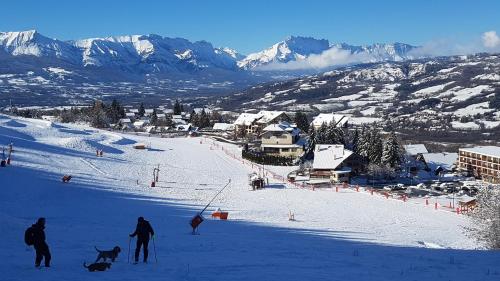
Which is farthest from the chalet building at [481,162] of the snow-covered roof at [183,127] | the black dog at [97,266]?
the black dog at [97,266]

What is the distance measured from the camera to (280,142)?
86562 millimetres

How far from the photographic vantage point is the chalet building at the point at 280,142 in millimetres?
85812

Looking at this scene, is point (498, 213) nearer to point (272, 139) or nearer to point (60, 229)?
point (60, 229)

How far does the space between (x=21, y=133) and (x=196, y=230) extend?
50.6 m

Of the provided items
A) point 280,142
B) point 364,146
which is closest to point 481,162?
point 364,146

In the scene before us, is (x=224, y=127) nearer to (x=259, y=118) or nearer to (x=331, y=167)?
(x=259, y=118)

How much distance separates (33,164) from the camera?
152 ft

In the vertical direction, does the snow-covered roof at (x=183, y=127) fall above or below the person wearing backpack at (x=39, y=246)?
above

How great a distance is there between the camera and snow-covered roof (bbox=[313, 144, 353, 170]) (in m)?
67.0

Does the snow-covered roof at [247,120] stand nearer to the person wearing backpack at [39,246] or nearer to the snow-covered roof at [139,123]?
the snow-covered roof at [139,123]

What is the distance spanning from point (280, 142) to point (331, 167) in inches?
817

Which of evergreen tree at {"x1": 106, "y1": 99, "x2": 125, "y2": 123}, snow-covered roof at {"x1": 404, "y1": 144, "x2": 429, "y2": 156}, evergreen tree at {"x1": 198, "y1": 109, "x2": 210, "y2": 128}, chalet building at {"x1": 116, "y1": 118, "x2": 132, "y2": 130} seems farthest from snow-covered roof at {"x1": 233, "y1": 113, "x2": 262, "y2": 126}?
snow-covered roof at {"x1": 404, "y1": 144, "x2": 429, "y2": 156}

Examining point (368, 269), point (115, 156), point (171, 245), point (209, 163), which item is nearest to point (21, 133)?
point (115, 156)

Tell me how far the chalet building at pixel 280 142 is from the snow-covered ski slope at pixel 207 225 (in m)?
18.0
